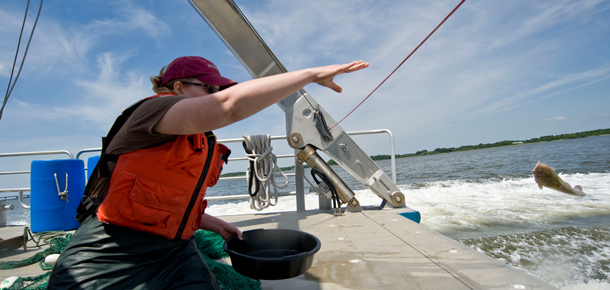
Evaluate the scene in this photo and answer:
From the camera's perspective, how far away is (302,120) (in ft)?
11.1

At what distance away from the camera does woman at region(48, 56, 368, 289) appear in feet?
2.84

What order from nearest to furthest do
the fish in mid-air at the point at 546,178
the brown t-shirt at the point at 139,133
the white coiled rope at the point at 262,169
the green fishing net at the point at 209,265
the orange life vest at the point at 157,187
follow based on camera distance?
the brown t-shirt at the point at 139,133, the orange life vest at the point at 157,187, the fish in mid-air at the point at 546,178, the green fishing net at the point at 209,265, the white coiled rope at the point at 262,169

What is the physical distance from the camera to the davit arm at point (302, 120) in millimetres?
3107

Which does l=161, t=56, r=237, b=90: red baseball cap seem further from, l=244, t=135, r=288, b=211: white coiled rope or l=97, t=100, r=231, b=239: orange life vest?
l=244, t=135, r=288, b=211: white coiled rope

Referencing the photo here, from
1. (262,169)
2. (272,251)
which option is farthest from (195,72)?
(262,169)

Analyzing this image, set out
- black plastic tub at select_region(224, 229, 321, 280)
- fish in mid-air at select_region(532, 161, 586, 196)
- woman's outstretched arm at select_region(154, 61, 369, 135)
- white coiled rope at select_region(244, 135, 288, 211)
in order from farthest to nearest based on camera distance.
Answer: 1. white coiled rope at select_region(244, 135, 288, 211)
2. fish in mid-air at select_region(532, 161, 586, 196)
3. black plastic tub at select_region(224, 229, 321, 280)
4. woman's outstretched arm at select_region(154, 61, 369, 135)

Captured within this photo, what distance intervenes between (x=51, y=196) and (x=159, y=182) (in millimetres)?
2970

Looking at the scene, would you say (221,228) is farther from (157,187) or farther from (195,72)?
(195,72)

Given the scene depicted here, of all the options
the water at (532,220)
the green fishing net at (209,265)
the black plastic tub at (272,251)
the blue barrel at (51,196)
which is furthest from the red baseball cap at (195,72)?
the blue barrel at (51,196)

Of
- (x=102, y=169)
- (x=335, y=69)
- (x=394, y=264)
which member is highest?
(x=335, y=69)

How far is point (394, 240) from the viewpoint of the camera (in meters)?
2.25

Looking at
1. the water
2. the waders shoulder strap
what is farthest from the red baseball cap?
the water

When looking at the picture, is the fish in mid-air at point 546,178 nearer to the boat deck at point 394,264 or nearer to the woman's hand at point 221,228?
the boat deck at point 394,264

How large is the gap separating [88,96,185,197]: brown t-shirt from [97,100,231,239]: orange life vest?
34mm
